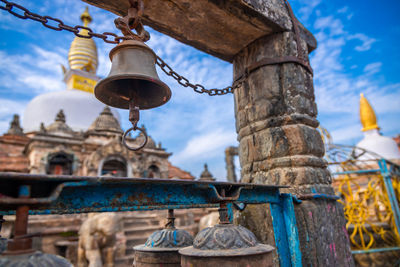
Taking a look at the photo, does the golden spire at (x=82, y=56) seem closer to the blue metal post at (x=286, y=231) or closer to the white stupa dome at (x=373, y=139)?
the white stupa dome at (x=373, y=139)

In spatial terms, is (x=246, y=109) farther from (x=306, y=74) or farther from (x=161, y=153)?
(x=161, y=153)

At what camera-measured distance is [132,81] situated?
226 cm

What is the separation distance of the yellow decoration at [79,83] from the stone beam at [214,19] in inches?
881

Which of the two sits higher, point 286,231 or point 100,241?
point 286,231

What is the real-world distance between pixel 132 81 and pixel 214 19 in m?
1.12

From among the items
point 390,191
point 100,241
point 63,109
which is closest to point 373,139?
point 390,191

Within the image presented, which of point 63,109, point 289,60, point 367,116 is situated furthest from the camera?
point 367,116

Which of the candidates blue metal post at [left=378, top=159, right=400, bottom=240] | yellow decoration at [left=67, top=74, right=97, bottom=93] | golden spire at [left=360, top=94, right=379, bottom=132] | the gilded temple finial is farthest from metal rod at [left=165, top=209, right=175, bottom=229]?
the gilded temple finial

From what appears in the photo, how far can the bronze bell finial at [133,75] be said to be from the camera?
1.95 metres

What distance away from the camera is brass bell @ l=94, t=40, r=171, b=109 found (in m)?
1.94

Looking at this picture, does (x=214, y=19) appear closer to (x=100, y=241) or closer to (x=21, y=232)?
(x=21, y=232)

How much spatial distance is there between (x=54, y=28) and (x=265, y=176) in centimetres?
229

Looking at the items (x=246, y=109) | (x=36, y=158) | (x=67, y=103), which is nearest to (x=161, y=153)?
(x=36, y=158)

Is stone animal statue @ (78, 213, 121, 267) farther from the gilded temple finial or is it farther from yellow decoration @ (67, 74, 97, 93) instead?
the gilded temple finial
